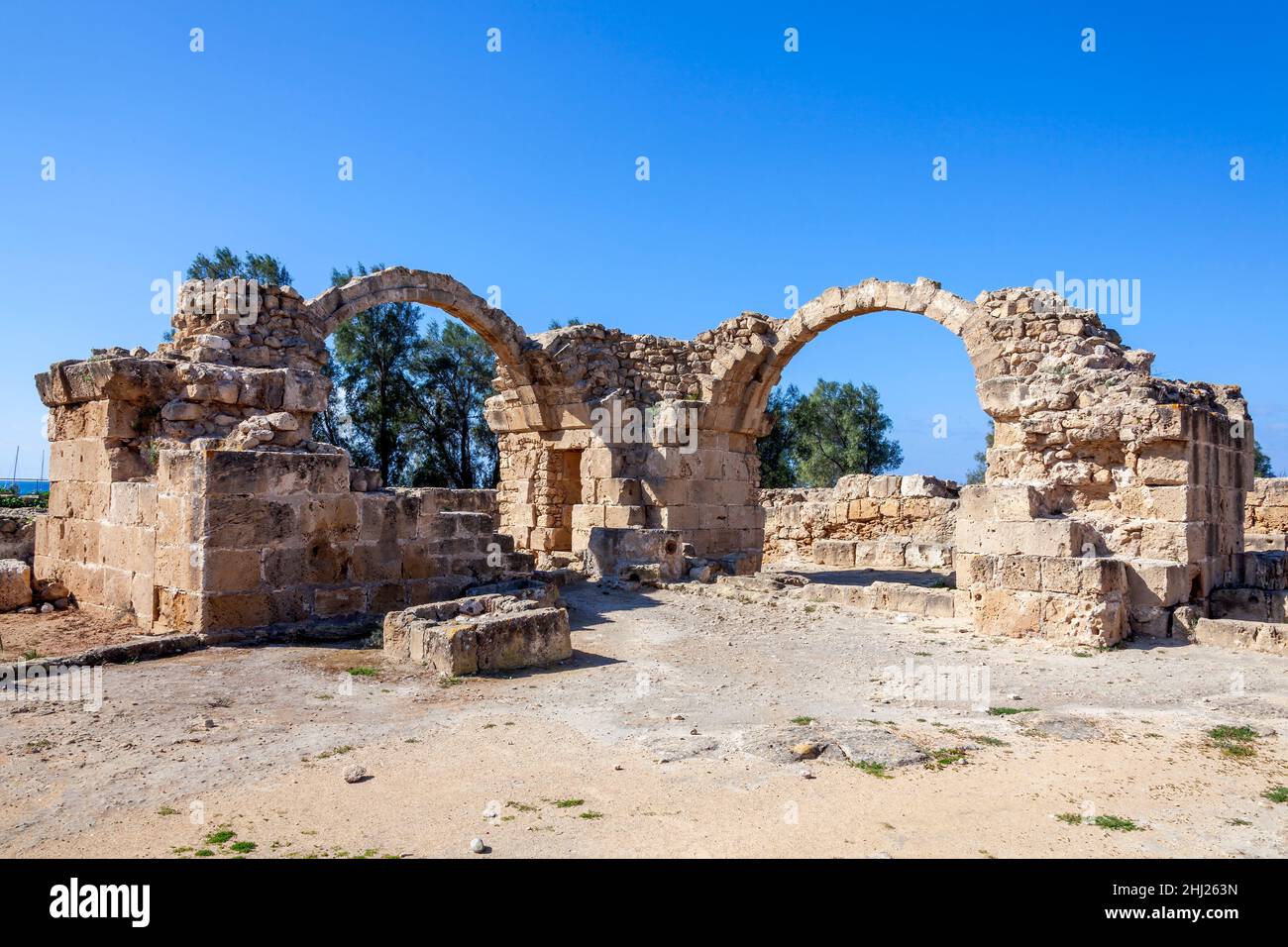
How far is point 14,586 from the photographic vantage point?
8008 mm

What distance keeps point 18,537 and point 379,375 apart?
594 inches

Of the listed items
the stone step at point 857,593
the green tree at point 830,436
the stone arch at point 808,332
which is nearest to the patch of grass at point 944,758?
the stone step at point 857,593

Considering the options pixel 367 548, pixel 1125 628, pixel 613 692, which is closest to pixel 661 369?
pixel 367 548

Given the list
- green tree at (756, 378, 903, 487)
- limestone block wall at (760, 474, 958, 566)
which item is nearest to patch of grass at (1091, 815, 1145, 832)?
limestone block wall at (760, 474, 958, 566)

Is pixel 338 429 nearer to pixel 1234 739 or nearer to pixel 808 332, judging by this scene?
pixel 808 332

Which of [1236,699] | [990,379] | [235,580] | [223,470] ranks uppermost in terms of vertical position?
[990,379]

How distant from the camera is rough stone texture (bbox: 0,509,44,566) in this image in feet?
29.0

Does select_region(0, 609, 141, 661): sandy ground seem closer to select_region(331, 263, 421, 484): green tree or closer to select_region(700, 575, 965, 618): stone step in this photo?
select_region(700, 575, 965, 618): stone step

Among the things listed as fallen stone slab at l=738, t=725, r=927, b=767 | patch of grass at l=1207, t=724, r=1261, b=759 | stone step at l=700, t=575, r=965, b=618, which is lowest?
patch of grass at l=1207, t=724, r=1261, b=759

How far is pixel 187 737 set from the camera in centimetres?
427

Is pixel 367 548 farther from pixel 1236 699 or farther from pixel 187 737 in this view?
pixel 1236 699

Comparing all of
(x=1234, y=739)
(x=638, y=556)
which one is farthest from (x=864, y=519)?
(x=1234, y=739)

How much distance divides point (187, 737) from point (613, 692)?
2318 mm

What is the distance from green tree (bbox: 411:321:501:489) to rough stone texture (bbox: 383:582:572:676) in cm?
1818
